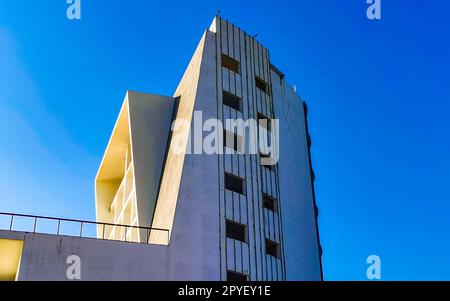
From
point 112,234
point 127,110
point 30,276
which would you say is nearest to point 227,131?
point 127,110

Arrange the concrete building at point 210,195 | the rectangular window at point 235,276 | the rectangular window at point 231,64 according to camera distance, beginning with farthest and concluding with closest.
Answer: the rectangular window at point 231,64, the rectangular window at point 235,276, the concrete building at point 210,195

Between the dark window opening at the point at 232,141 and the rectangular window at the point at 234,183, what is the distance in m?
1.71

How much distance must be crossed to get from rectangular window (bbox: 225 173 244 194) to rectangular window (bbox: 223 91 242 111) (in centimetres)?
459

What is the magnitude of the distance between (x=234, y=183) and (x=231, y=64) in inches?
325

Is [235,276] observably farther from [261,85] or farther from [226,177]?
[261,85]

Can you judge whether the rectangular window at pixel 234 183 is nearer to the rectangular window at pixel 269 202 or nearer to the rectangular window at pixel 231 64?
the rectangular window at pixel 269 202

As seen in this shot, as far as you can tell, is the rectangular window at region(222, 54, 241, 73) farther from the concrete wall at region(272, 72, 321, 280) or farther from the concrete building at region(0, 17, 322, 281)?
A: the concrete wall at region(272, 72, 321, 280)

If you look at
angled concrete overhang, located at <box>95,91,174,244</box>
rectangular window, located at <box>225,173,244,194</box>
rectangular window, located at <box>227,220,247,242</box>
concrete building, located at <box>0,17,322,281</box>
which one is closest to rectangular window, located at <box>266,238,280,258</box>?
concrete building, located at <box>0,17,322,281</box>

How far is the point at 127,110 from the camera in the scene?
119 ft

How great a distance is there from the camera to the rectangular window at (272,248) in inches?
1243

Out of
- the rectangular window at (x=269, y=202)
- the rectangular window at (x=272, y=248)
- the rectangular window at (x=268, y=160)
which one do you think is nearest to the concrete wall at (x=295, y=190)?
the rectangular window at (x=272, y=248)

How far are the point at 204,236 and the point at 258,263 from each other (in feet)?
11.4

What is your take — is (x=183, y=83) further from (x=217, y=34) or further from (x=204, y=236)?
(x=204, y=236)

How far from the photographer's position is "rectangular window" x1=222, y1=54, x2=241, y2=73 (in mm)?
35406
